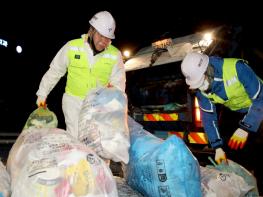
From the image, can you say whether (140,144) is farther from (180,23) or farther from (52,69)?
(180,23)

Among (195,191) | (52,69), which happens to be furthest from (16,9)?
(195,191)

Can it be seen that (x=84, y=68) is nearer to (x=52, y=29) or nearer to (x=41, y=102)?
(x=41, y=102)

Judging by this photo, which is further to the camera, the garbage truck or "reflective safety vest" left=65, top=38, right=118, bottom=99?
the garbage truck

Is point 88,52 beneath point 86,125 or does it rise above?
above

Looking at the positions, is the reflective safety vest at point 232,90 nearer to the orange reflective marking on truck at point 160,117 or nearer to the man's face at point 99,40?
the orange reflective marking on truck at point 160,117

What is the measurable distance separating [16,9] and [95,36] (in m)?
13.6

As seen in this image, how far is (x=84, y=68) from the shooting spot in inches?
128

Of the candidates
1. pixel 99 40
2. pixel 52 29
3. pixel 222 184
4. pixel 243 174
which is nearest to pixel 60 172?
pixel 222 184

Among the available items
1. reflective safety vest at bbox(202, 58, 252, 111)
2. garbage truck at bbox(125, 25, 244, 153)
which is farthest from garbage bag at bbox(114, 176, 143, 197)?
garbage truck at bbox(125, 25, 244, 153)

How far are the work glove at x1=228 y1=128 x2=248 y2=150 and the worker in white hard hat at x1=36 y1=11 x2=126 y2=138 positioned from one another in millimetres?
1212

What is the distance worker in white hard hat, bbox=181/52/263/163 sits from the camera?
283cm

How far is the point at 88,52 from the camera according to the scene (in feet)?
10.6

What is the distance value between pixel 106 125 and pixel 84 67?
4.29ft

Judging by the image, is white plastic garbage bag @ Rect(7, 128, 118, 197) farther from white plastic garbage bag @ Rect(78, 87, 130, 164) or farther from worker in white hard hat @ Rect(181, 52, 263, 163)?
worker in white hard hat @ Rect(181, 52, 263, 163)
